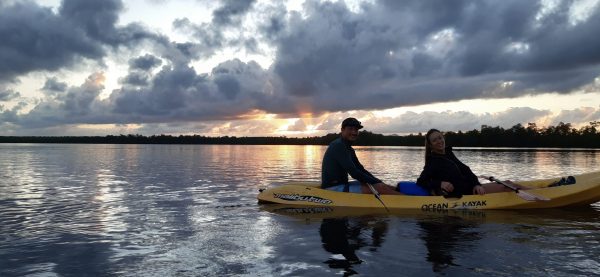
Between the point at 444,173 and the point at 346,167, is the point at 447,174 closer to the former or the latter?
the point at 444,173

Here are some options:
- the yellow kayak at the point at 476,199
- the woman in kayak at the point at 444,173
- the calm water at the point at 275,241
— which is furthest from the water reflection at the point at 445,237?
the woman in kayak at the point at 444,173

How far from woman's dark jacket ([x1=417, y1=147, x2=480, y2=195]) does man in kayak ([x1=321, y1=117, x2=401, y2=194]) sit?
3.28 feet

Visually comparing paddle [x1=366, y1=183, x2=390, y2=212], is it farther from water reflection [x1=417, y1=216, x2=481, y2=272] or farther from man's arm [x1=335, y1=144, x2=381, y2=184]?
water reflection [x1=417, y1=216, x2=481, y2=272]

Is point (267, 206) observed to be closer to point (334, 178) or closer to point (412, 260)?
point (334, 178)

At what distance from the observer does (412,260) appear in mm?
7312

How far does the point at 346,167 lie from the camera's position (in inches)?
485

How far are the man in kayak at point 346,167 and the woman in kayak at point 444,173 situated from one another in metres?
1.08

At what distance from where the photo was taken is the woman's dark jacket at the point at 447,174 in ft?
38.7

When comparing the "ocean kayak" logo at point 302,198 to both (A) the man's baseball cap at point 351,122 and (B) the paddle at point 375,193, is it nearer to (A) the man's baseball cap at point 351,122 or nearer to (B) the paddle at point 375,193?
(B) the paddle at point 375,193

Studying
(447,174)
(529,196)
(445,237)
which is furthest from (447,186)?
(445,237)

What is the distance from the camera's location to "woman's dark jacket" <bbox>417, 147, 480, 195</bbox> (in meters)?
11.8

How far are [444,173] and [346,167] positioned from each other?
2.58 meters

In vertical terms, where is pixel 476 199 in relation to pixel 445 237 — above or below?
above

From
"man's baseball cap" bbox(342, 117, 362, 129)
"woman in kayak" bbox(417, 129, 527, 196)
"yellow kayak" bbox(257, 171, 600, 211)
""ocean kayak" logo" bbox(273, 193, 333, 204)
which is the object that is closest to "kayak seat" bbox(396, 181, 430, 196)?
"woman in kayak" bbox(417, 129, 527, 196)
